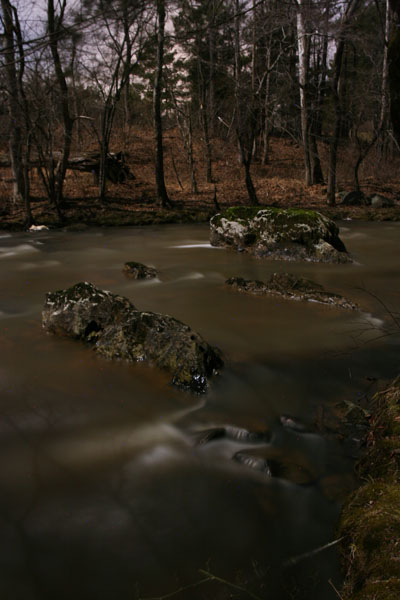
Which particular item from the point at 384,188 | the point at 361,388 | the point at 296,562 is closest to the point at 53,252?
the point at 361,388

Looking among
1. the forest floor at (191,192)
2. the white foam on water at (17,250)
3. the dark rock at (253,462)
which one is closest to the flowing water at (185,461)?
the dark rock at (253,462)

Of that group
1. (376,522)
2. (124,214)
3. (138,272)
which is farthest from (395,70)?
(124,214)

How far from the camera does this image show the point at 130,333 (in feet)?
14.9

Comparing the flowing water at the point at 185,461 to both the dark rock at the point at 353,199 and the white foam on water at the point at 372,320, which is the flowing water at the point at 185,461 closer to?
the white foam on water at the point at 372,320

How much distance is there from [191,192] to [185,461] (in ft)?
64.8

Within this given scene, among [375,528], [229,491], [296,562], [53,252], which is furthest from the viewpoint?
[53,252]

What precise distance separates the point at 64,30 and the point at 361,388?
3.62 m

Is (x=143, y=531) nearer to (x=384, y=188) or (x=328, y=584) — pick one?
(x=328, y=584)

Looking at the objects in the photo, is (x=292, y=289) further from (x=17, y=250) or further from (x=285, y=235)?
(x=17, y=250)

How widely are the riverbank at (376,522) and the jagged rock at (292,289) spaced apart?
3.69 metres

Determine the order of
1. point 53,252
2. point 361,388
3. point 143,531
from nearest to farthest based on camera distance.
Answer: point 143,531, point 361,388, point 53,252

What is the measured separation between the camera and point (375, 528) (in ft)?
6.55

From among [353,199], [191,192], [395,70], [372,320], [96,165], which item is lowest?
[372,320]

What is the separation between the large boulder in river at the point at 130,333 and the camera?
13.5 feet
